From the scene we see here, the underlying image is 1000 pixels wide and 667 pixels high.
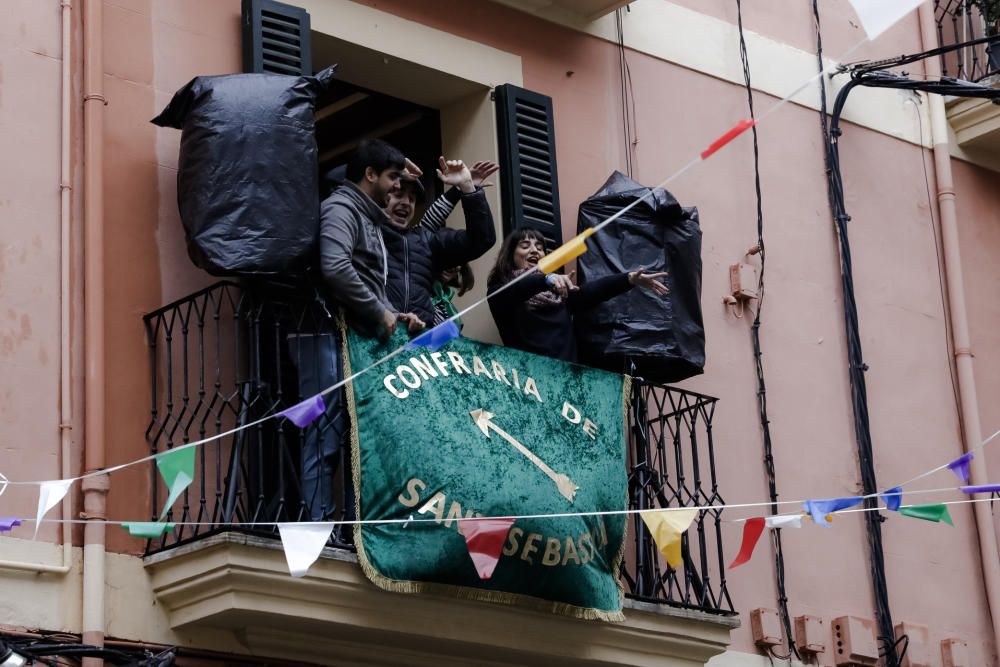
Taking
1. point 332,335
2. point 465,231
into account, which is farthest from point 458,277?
point 332,335

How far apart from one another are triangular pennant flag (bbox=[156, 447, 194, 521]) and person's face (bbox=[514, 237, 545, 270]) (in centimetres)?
243

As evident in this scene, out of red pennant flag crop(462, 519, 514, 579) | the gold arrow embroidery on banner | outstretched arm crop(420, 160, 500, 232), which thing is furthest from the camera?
outstretched arm crop(420, 160, 500, 232)

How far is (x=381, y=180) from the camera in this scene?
32.7 feet

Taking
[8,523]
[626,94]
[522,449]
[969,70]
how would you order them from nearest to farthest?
[8,523], [522,449], [626,94], [969,70]

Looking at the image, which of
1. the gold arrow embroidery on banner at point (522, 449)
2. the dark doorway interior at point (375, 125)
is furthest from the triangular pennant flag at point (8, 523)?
the dark doorway interior at point (375, 125)

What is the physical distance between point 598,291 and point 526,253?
16.2 inches

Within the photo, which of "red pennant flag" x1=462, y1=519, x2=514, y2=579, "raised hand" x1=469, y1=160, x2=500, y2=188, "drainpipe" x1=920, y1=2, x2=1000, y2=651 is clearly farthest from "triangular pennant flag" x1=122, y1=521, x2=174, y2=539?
"drainpipe" x1=920, y1=2, x2=1000, y2=651

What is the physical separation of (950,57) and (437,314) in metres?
4.90

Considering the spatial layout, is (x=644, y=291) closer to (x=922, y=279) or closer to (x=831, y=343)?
(x=831, y=343)

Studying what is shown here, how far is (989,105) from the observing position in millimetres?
13016

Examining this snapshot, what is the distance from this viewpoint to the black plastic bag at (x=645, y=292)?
34.7 ft

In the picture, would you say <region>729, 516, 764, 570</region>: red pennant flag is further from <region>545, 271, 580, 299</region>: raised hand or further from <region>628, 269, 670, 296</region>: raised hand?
<region>545, 271, 580, 299</region>: raised hand

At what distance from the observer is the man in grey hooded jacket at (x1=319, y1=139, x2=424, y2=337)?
936cm

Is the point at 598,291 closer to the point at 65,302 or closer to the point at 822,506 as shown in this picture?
the point at 822,506
